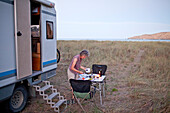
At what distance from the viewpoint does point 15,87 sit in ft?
12.3

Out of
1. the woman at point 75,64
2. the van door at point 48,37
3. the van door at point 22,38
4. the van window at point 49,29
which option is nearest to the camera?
the van door at point 22,38

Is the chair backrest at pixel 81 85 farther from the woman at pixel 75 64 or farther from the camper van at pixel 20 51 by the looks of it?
the camper van at pixel 20 51

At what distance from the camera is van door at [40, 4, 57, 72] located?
4641mm

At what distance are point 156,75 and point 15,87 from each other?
5836 mm

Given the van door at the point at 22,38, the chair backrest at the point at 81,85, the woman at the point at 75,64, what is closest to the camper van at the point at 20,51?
the van door at the point at 22,38

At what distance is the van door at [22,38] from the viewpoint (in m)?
3.61

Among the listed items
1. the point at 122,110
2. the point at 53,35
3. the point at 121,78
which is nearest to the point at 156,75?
the point at 121,78

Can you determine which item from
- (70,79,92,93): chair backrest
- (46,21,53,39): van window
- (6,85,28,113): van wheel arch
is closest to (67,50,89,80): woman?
(70,79,92,93): chair backrest

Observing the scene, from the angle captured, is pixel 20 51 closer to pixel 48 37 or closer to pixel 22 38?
pixel 22 38

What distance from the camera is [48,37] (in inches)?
193

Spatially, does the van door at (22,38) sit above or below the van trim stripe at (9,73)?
above

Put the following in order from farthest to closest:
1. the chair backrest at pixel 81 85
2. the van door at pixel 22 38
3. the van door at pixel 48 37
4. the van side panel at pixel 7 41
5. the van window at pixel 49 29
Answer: the van window at pixel 49 29 → the van door at pixel 48 37 → the chair backrest at pixel 81 85 → the van door at pixel 22 38 → the van side panel at pixel 7 41

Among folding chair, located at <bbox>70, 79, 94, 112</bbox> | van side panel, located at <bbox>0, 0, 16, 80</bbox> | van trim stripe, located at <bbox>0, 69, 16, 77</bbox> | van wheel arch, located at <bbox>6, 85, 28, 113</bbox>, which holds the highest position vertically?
van side panel, located at <bbox>0, 0, 16, 80</bbox>

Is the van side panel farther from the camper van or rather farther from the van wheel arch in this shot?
the van wheel arch
